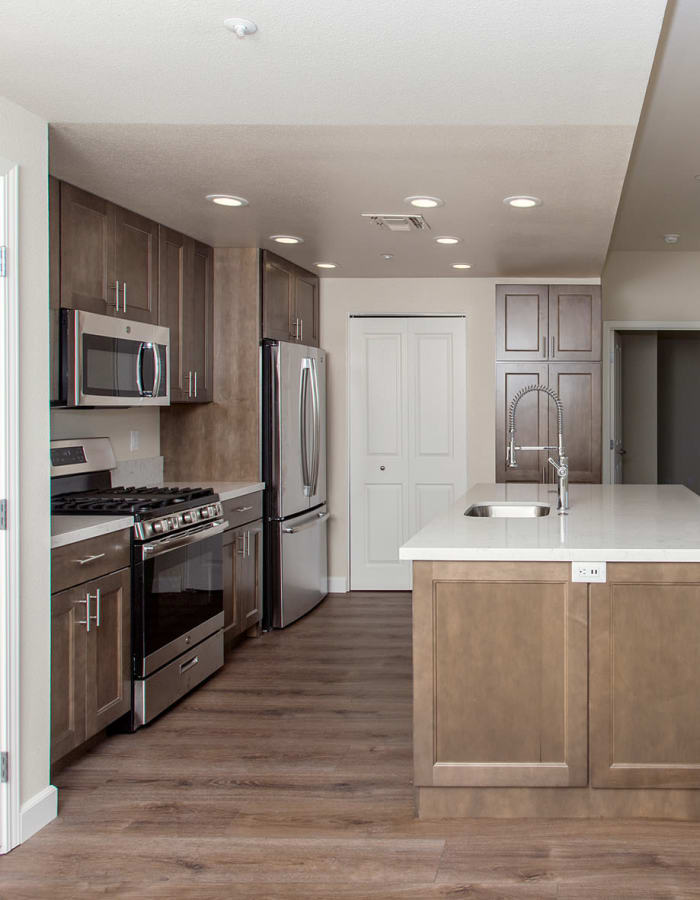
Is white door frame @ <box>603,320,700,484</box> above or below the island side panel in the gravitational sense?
above

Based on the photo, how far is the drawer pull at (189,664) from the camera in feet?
12.8

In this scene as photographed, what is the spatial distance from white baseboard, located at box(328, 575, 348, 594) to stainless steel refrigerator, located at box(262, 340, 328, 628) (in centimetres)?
54

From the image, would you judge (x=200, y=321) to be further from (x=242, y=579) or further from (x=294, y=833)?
(x=294, y=833)

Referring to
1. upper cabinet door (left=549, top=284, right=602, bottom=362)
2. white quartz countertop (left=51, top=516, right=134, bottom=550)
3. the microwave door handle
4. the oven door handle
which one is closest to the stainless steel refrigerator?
the oven door handle

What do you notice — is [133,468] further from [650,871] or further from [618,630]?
[650,871]

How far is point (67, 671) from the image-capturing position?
9.93ft

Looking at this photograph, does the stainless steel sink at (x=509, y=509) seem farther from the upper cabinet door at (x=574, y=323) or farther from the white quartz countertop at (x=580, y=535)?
the upper cabinet door at (x=574, y=323)

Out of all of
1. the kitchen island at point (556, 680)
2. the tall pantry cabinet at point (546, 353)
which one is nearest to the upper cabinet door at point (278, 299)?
the tall pantry cabinet at point (546, 353)

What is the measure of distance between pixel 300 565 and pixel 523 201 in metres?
2.76

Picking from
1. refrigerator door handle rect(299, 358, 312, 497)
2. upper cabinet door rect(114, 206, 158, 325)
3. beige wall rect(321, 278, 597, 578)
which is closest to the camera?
upper cabinet door rect(114, 206, 158, 325)

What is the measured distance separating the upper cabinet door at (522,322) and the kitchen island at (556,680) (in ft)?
11.3

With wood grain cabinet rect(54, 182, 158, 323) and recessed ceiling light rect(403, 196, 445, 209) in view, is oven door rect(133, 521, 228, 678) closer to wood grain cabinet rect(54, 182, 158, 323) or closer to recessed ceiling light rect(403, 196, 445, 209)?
wood grain cabinet rect(54, 182, 158, 323)

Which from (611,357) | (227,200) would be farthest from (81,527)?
(611,357)

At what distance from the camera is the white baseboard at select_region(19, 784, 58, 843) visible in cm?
261
